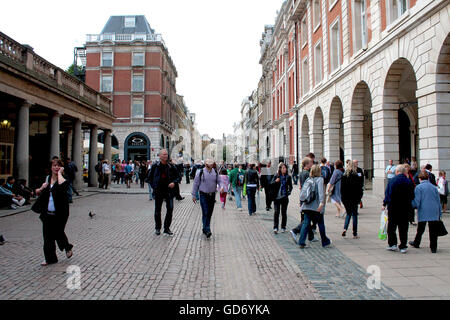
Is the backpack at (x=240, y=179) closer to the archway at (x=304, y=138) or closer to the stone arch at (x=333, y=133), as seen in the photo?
the stone arch at (x=333, y=133)

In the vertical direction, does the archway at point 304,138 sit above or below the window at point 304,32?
below

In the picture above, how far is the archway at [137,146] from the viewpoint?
1807 inches

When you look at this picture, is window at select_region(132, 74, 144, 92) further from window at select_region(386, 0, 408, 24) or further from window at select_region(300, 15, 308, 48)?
window at select_region(386, 0, 408, 24)

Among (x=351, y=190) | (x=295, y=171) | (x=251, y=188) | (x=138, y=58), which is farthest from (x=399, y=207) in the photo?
(x=138, y=58)

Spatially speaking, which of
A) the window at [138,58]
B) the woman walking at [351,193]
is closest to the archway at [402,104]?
the woman walking at [351,193]

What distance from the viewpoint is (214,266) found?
5.75 metres

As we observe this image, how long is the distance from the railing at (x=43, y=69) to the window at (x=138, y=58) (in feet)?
84.7

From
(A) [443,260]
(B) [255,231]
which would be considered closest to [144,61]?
(B) [255,231]

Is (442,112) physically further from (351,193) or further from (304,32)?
(304,32)

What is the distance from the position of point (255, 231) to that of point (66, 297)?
550 cm

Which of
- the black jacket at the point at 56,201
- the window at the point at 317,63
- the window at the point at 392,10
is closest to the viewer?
the black jacket at the point at 56,201

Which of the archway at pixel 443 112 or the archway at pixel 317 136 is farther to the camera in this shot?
the archway at pixel 317 136

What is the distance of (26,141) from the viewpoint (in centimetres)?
1403
